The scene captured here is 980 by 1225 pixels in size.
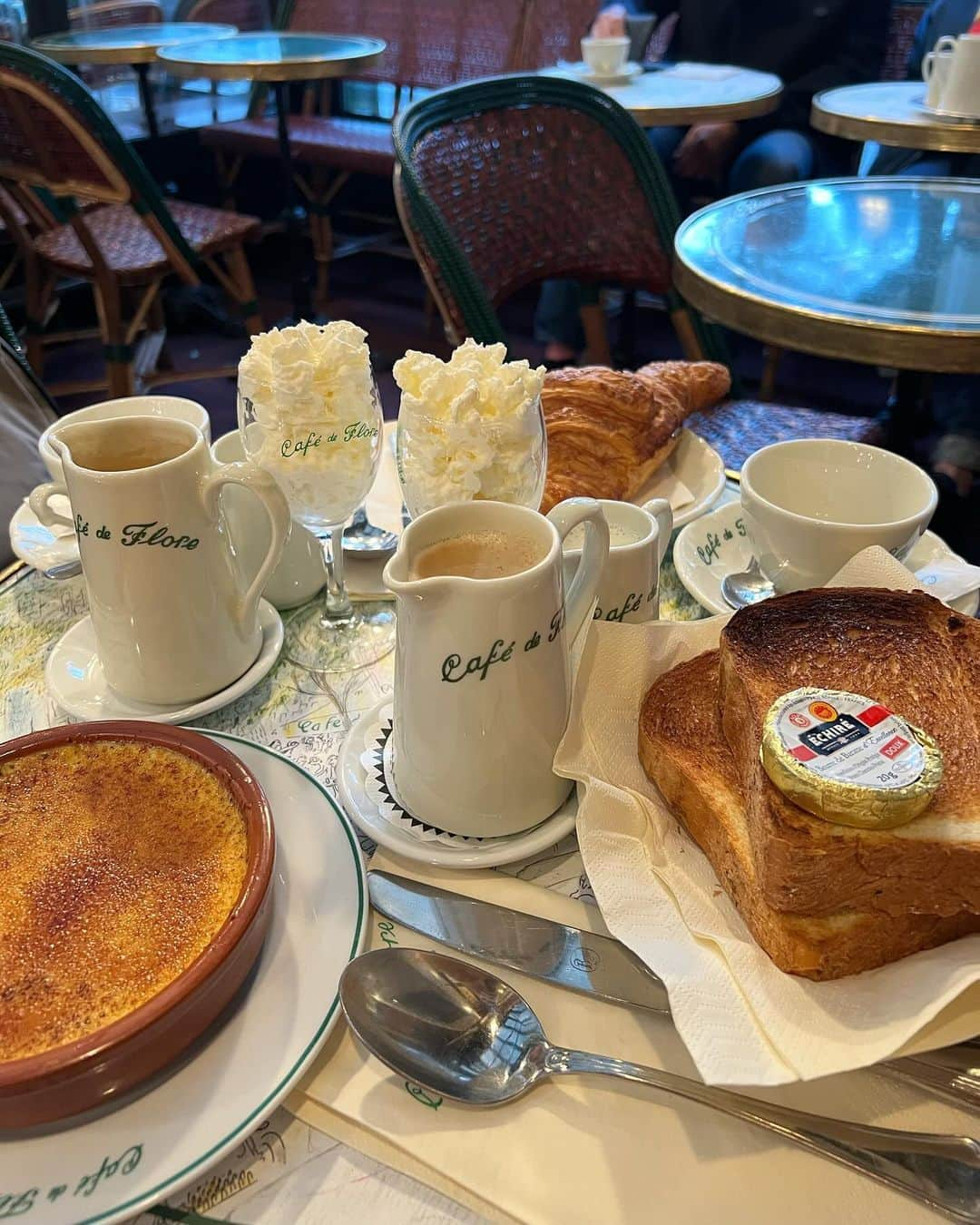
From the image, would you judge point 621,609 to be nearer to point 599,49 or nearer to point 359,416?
point 359,416

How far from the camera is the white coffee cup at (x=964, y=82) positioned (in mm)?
2064

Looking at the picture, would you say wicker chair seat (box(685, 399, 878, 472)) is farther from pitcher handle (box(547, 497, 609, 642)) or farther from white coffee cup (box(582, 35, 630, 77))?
white coffee cup (box(582, 35, 630, 77))

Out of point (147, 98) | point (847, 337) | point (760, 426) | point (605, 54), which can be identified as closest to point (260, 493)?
point (847, 337)

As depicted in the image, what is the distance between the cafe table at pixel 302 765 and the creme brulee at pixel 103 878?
89mm

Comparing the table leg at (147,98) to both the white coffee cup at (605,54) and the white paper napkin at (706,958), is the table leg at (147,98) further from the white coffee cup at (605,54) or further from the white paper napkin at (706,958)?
the white paper napkin at (706,958)

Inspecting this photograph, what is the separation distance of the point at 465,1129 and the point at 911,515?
0.66 m

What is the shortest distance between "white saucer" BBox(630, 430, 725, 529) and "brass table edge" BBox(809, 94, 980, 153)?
142cm

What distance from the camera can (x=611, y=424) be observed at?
1155 mm

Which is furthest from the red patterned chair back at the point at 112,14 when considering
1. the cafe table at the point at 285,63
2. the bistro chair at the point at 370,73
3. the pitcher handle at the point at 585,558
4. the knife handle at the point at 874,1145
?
the knife handle at the point at 874,1145

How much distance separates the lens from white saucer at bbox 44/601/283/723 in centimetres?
76

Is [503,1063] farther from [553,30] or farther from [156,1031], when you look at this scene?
[553,30]

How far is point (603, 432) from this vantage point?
114cm

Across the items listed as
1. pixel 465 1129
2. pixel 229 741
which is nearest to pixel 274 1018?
pixel 465 1129

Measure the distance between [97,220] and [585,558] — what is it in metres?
3.19
